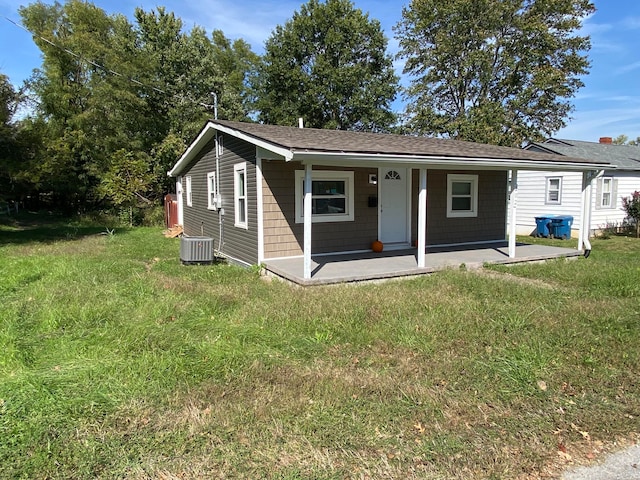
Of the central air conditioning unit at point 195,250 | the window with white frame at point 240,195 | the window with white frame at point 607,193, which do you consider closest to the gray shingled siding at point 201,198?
the window with white frame at point 240,195

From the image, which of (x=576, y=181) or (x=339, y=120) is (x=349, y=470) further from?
(x=339, y=120)

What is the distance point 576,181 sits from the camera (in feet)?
50.1

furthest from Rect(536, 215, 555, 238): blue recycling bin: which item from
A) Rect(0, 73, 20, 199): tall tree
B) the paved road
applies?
Rect(0, 73, 20, 199): tall tree

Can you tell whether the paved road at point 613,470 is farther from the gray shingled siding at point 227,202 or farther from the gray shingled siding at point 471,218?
the gray shingled siding at point 471,218

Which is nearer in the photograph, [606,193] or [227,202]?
[227,202]

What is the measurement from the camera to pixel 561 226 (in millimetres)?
15039

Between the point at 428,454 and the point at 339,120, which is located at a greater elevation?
the point at 339,120

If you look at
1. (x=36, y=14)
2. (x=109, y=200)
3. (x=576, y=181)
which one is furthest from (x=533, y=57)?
(x=36, y=14)

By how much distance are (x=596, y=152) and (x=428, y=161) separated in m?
13.9

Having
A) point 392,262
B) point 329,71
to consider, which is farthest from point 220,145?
point 329,71

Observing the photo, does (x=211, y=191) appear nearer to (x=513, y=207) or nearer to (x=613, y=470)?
(x=513, y=207)

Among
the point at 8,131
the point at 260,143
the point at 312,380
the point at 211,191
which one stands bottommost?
the point at 312,380

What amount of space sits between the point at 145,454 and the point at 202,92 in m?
24.7

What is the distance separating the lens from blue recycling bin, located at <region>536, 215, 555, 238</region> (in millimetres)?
15290
